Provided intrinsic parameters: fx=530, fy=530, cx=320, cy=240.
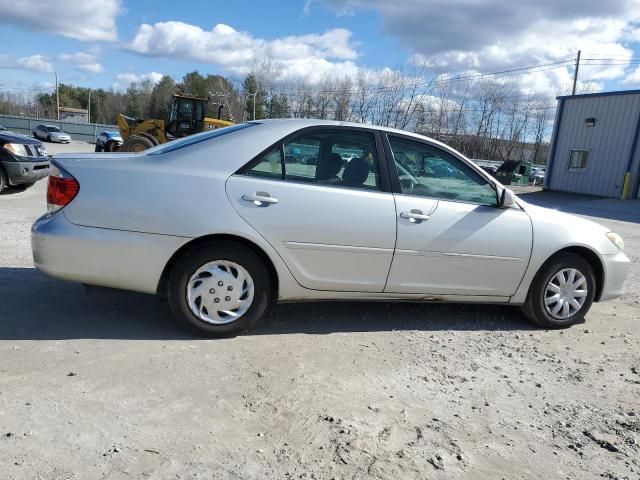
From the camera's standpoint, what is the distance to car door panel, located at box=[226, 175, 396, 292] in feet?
12.5

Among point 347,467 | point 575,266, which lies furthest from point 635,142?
point 347,467

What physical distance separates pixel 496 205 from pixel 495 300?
0.83m

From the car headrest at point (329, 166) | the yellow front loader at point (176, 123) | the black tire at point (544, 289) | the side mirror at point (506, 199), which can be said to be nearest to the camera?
the car headrest at point (329, 166)

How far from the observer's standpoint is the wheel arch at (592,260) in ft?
15.2

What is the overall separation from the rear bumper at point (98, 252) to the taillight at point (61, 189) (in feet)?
0.24

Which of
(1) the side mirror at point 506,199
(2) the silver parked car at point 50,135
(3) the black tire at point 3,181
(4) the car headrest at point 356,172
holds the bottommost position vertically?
(2) the silver parked car at point 50,135

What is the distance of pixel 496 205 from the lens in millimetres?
4387

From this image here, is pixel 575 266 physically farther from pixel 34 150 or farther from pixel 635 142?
pixel 635 142

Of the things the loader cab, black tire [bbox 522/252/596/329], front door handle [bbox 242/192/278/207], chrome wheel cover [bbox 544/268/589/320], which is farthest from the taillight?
the loader cab

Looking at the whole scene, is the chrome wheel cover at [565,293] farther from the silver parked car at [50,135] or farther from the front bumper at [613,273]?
the silver parked car at [50,135]

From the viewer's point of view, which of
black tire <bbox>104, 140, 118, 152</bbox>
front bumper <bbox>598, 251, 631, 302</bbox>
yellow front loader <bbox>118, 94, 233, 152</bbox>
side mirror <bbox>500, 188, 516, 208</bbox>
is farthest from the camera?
black tire <bbox>104, 140, 118, 152</bbox>

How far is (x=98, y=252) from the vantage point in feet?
12.0

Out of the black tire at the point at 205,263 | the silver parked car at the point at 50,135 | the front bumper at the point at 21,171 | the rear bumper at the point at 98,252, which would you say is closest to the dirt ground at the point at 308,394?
the black tire at the point at 205,263

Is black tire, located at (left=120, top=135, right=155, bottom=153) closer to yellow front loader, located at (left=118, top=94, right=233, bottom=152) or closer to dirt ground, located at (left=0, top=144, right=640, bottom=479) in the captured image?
yellow front loader, located at (left=118, top=94, right=233, bottom=152)
